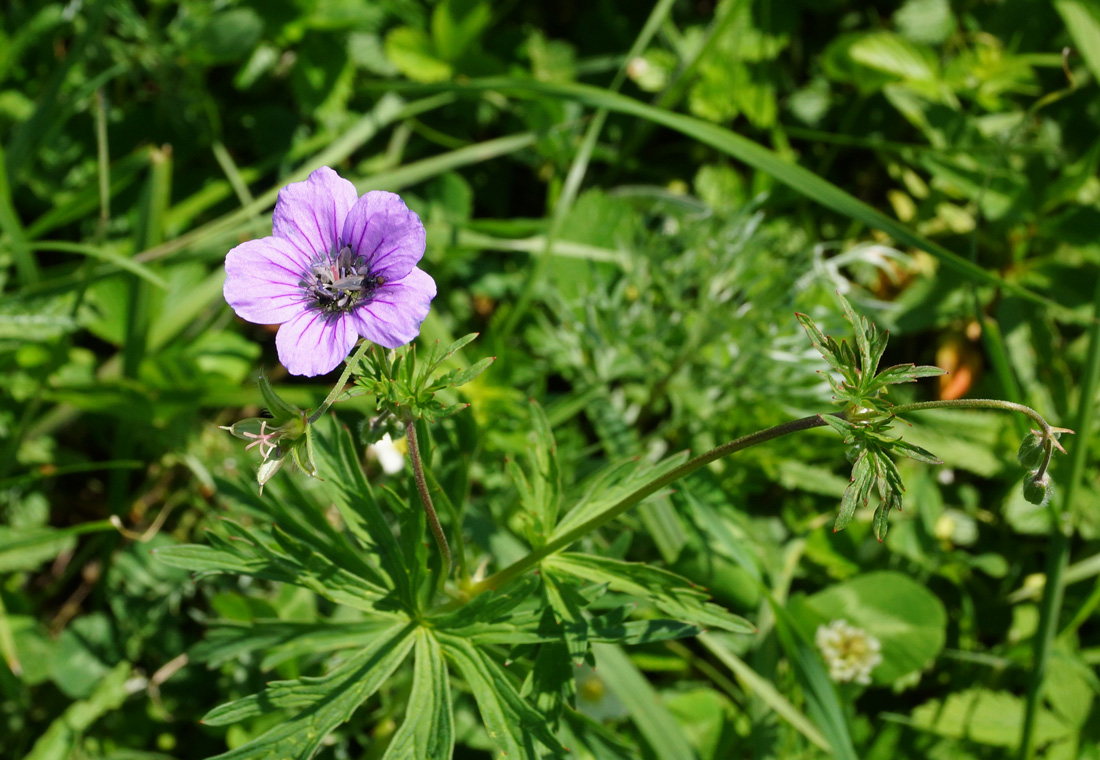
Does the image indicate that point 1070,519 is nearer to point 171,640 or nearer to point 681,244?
point 681,244

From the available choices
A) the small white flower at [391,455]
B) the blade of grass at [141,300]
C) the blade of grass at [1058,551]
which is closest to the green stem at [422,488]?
the small white flower at [391,455]

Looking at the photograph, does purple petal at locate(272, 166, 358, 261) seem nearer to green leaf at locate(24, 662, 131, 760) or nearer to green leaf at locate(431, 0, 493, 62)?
green leaf at locate(24, 662, 131, 760)

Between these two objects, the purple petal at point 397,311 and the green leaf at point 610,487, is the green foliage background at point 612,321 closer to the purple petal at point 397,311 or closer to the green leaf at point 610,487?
the green leaf at point 610,487

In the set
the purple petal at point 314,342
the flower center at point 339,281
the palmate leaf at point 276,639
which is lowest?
the palmate leaf at point 276,639

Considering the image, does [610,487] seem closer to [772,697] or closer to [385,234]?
[385,234]

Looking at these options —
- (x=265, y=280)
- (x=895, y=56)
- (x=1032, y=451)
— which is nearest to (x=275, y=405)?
(x=265, y=280)

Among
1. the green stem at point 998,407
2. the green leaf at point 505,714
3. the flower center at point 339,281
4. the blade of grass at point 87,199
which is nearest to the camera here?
the green stem at point 998,407

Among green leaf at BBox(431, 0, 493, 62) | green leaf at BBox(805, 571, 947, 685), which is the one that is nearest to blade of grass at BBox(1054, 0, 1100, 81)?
green leaf at BBox(805, 571, 947, 685)
